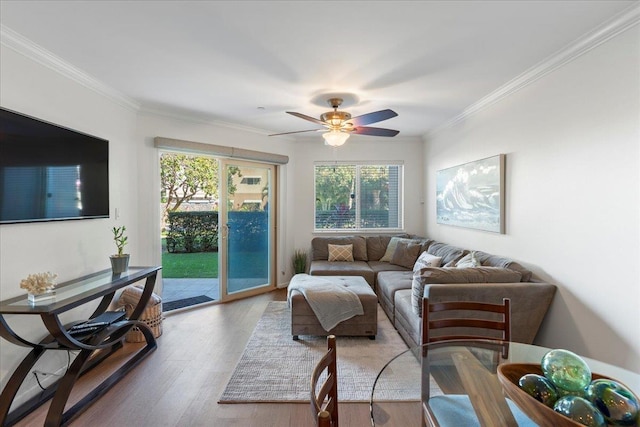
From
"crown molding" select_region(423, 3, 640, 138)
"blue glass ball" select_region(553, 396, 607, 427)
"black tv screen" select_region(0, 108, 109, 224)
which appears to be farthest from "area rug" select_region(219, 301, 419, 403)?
"crown molding" select_region(423, 3, 640, 138)

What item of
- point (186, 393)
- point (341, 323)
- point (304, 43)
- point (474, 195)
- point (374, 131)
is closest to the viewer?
point (304, 43)

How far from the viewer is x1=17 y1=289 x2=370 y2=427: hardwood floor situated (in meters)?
2.04

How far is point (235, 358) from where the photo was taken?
9.40 feet

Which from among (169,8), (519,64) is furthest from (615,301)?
(169,8)

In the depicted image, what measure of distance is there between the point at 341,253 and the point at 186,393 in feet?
10.3

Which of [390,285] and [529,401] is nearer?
[529,401]

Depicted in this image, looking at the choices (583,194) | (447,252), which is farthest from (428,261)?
(583,194)

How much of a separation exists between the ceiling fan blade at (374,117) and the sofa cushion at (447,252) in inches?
75.4

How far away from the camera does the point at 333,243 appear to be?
521 cm

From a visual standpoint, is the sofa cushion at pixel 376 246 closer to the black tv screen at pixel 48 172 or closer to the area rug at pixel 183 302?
the area rug at pixel 183 302

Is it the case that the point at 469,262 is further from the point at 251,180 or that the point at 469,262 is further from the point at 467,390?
the point at 251,180

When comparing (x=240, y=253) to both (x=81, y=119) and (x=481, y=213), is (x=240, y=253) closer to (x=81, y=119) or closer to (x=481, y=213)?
(x=81, y=119)

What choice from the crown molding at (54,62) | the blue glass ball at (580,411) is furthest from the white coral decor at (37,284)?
the blue glass ball at (580,411)

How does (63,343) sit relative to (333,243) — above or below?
below
